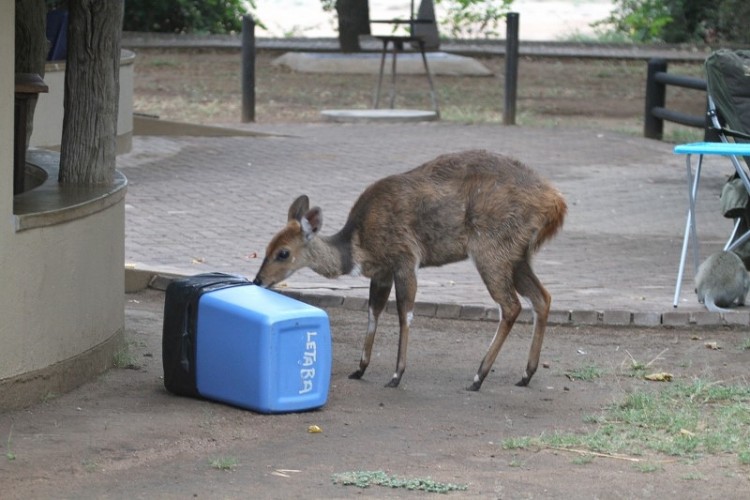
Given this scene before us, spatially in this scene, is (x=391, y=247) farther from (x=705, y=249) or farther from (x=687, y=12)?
(x=687, y=12)

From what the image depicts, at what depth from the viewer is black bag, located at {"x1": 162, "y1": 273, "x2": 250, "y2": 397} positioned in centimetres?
694

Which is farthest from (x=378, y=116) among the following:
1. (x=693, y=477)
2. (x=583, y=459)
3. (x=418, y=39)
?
(x=693, y=477)

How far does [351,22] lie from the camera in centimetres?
2475

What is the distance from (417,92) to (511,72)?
358 cm

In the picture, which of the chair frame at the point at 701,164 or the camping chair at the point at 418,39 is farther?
the camping chair at the point at 418,39

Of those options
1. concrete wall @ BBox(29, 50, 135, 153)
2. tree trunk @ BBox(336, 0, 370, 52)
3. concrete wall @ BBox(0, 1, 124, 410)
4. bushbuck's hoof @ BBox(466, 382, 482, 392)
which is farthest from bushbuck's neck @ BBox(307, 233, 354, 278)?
tree trunk @ BBox(336, 0, 370, 52)

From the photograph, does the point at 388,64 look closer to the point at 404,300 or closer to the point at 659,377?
the point at 659,377

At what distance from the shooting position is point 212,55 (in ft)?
84.2

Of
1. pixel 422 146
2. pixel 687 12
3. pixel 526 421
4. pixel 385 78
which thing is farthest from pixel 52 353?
pixel 687 12

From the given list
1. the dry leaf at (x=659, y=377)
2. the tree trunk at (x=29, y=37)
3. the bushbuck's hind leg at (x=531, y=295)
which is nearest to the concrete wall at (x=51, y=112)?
the tree trunk at (x=29, y=37)

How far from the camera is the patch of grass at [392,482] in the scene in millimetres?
5609

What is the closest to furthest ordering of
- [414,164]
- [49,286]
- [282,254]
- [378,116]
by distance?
1. [49,286]
2. [282,254]
3. [414,164]
4. [378,116]

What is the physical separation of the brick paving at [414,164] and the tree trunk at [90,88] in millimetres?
2205

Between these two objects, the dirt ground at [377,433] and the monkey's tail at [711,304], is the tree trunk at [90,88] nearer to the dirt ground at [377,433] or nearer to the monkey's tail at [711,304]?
the dirt ground at [377,433]
